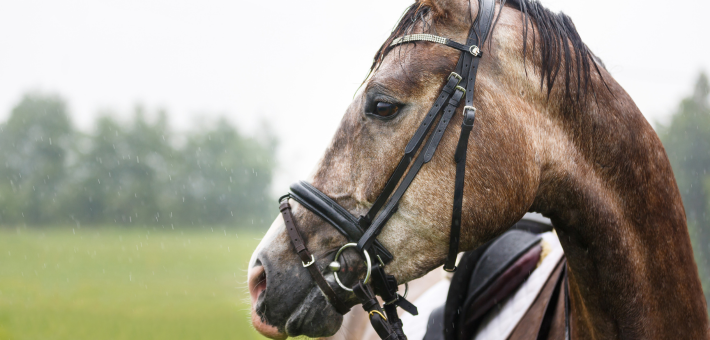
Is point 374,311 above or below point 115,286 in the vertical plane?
above

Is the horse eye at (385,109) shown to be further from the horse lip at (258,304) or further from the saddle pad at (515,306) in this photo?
the saddle pad at (515,306)

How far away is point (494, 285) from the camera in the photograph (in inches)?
102

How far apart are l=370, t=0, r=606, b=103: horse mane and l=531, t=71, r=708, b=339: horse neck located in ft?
0.31

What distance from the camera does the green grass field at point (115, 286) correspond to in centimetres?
1233

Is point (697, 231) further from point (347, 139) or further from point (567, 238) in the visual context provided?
point (347, 139)

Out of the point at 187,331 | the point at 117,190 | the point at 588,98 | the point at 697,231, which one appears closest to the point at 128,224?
the point at 117,190

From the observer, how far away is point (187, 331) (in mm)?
12008

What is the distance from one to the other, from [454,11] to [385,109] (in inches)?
20.1

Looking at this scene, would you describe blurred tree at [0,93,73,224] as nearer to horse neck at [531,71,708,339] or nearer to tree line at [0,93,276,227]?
tree line at [0,93,276,227]

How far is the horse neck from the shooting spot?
172cm

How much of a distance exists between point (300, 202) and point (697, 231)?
373 inches

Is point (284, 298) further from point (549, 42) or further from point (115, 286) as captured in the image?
point (115, 286)

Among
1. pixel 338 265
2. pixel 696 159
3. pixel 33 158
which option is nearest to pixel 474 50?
pixel 338 265

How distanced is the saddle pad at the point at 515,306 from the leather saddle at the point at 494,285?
0.08 feet
